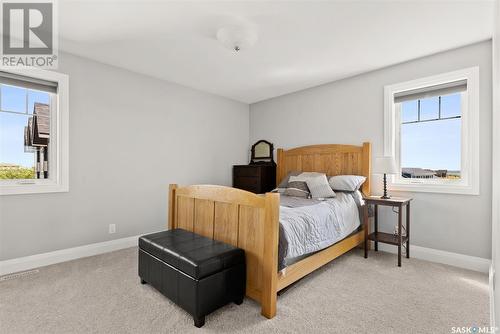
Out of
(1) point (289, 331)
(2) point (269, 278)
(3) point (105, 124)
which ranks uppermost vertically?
(3) point (105, 124)

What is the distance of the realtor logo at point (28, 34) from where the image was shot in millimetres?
2135

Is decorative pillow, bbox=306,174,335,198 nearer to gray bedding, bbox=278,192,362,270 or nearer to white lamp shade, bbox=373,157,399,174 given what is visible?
gray bedding, bbox=278,192,362,270

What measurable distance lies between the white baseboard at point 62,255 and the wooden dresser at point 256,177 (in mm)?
1941

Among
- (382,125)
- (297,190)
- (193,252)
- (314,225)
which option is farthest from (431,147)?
(193,252)

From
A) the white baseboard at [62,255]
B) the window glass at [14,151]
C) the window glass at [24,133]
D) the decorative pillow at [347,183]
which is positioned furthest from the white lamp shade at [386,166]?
the window glass at [14,151]

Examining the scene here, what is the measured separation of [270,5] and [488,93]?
243 centimetres

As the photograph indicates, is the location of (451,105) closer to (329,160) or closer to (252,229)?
(329,160)

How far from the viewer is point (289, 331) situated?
1609mm

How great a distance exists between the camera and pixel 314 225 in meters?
2.22

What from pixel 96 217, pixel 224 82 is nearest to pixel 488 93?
pixel 224 82

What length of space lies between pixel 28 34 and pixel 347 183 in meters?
3.90

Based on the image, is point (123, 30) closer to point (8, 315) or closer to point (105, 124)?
point (105, 124)

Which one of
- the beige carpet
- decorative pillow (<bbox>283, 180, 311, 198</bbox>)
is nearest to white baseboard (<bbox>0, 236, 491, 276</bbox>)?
the beige carpet

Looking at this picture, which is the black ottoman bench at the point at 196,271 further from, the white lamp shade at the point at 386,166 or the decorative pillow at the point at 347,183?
the white lamp shade at the point at 386,166
